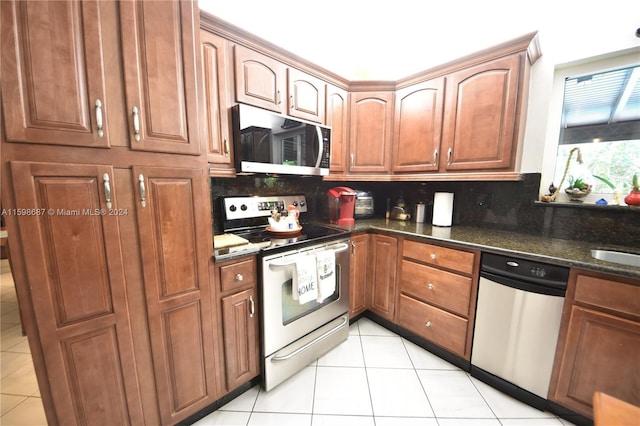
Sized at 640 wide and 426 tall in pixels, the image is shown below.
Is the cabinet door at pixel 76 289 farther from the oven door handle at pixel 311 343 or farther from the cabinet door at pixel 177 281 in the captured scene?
the oven door handle at pixel 311 343

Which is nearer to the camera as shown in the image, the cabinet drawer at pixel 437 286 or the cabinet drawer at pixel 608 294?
the cabinet drawer at pixel 608 294

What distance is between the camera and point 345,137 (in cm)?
211

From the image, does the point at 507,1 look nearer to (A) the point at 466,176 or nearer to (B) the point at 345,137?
(A) the point at 466,176

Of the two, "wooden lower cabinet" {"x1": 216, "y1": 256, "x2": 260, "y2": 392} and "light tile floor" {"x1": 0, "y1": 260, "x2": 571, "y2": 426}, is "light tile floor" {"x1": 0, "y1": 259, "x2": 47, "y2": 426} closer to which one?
"light tile floor" {"x1": 0, "y1": 260, "x2": 571, "y2": 426}

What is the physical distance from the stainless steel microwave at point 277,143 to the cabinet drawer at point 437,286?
1029 millimetres

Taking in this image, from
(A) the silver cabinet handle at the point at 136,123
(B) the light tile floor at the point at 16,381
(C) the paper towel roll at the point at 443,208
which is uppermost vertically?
(A) the silver cabinet handle at the point at 136,123

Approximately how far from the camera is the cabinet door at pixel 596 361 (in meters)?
1.05

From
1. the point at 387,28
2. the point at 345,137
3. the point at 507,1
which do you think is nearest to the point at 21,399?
the point at 345,137

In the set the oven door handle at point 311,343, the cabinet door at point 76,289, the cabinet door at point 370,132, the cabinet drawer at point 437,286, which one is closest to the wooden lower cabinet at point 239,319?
the oven door handle at point 311,343

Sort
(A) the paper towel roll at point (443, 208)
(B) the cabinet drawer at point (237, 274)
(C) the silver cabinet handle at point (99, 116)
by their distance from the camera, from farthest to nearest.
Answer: (A) the paper towel roll at point (443, 208), (B) the cabinet drawer at point (237, 274), (C) the silver cabinet handle at point (99, 116)

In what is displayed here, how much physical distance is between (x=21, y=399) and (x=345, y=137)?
2731 mm

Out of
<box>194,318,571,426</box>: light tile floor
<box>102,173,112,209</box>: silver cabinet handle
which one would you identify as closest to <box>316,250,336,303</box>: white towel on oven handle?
<box>194,318,571,426</box>: light tile floor

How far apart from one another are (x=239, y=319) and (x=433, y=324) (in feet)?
4.42

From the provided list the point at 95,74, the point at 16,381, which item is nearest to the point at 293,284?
the point at 95,74
